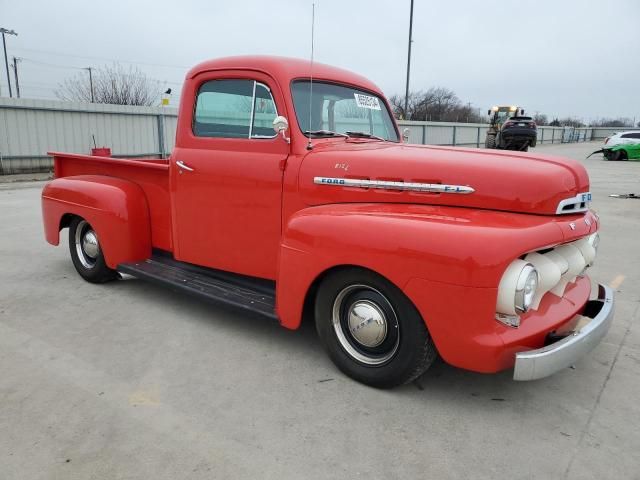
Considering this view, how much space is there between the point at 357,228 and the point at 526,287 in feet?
2.85

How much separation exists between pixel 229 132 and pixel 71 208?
187 cm

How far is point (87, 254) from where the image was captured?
4562 millimetres

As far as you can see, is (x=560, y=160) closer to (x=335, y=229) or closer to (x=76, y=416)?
(x=335, y=229)

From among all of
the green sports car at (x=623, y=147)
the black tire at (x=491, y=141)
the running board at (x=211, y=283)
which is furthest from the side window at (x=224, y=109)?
the black tire at (x=491, y=141)

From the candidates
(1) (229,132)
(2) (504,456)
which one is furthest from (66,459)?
(1) (229,132)

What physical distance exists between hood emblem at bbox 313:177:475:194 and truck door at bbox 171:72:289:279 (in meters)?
0.39

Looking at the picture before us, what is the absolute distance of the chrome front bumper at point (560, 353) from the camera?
2.28 metres

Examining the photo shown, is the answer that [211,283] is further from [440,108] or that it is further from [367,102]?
[440,108]

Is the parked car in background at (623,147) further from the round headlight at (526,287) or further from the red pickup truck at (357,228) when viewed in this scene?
the round headlight at (526,287)

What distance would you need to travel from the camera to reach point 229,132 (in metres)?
3.51

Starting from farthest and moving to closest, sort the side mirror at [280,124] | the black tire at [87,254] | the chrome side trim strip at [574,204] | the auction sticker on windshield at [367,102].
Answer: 1. the black tire at [87,254]
2. the auction sticker on windshield at [367,102]
3. the side mirror at [280,124]
4. the chrome side trim strip at [574,204]

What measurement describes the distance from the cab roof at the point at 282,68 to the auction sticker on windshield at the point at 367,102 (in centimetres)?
10

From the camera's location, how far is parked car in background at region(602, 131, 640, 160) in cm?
2183

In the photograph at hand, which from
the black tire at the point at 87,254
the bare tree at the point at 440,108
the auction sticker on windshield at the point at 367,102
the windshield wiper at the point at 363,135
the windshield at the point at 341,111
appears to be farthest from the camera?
the bare tree at the point at 440,108
